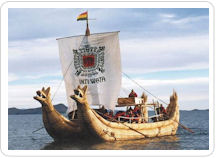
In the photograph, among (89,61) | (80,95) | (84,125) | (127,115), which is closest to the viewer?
(80,95)

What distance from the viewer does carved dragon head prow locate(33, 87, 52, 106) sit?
86.0ft

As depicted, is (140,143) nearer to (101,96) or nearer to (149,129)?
(149,129)

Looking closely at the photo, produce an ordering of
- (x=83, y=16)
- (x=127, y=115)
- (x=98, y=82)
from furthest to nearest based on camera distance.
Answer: (x=83, y=16) → (x=98, y=82) → (x=127, y=115)

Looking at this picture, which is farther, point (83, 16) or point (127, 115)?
point (83, 16)

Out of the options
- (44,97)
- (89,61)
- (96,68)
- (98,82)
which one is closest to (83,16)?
(89,61)

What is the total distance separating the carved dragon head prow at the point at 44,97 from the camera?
26203mm

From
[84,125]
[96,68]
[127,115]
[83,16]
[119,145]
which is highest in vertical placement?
[83,16]

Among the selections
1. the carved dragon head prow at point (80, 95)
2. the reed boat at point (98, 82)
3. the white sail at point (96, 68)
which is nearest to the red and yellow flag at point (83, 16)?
the reed boat at point (98, 82)

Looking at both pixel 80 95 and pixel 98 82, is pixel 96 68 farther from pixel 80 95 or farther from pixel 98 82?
pixel 80 95

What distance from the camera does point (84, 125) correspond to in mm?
26031

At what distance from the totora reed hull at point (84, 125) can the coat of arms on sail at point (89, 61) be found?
4312 millimetres

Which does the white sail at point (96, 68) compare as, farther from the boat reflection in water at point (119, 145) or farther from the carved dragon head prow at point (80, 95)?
the carved dragon head prow at point (80, 95)

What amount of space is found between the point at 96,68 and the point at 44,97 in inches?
218

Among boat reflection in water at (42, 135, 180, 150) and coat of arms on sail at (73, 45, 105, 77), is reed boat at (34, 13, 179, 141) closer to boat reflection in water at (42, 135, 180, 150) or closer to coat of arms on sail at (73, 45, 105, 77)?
coat of arms on sail at (73, 45, 105, 77)
